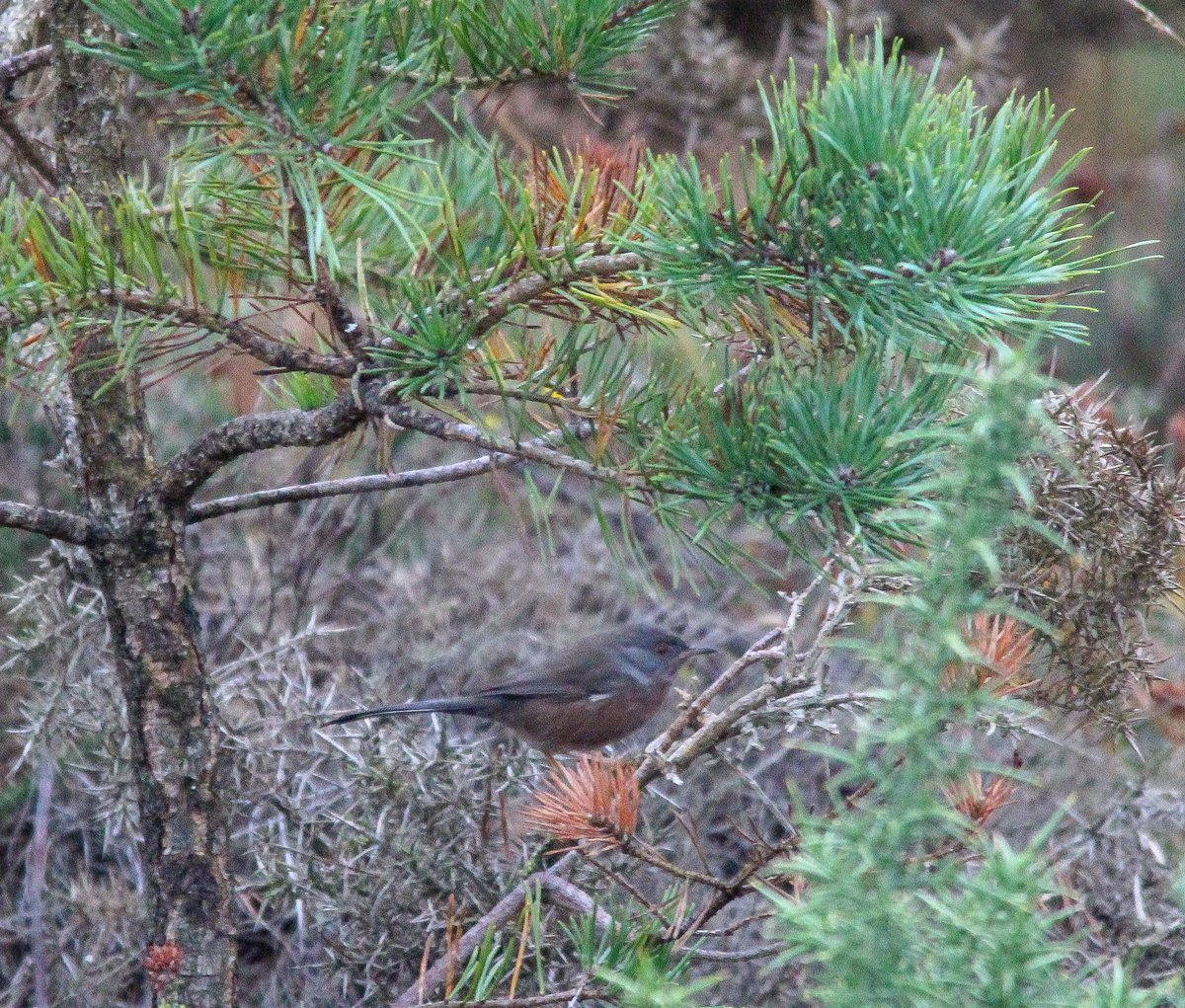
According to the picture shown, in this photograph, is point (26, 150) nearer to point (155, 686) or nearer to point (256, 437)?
point (256, 437)

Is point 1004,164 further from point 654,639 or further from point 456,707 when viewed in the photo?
point 654,639

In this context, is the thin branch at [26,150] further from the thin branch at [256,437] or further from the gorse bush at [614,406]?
the thin branch at [256,437]

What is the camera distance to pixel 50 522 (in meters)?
1.66

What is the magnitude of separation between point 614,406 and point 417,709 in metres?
1.22

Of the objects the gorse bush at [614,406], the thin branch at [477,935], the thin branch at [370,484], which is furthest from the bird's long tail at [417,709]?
the thin branch at [370,484]

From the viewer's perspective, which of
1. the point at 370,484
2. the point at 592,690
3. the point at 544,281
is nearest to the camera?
the point at 544,281

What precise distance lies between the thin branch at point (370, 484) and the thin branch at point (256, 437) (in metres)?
0.05

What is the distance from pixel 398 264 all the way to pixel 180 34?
841mm

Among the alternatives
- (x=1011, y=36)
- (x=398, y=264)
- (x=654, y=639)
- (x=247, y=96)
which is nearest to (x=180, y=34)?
(x=247, y=96)

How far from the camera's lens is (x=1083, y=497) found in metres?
1.72

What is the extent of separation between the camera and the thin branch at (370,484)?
1.67m

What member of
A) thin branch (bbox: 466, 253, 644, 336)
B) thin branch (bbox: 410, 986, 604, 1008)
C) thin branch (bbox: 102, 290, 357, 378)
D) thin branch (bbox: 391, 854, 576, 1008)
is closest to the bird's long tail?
A: thin branch (bbox: 391, 854, 576, 1008)

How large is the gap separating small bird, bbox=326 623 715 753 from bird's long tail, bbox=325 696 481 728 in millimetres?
131

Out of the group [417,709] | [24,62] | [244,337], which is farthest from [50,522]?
[417,709]
